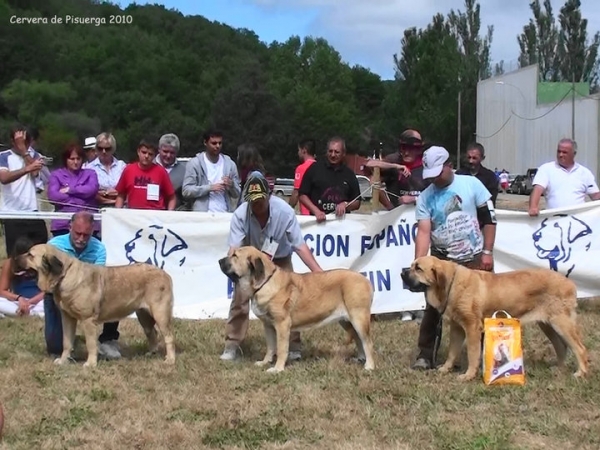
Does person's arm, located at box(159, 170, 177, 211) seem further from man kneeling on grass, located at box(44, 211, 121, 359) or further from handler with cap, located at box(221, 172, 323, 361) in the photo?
handler with cap, located at box(221, 172, 323, 361)

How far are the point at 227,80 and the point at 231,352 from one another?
7559 centimetres

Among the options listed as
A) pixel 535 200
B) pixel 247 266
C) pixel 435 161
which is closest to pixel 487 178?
pixel 535 200

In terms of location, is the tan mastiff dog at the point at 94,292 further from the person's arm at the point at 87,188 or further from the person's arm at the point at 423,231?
the person's arm at the point at 423,231

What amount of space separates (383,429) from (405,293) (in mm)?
3978

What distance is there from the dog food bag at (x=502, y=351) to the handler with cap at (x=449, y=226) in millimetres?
571

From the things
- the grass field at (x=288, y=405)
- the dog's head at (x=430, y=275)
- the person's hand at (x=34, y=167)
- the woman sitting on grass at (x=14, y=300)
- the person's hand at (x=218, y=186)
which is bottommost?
the grass field at (x=288, y=405)

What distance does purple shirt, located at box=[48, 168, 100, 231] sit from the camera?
8594 millimetres

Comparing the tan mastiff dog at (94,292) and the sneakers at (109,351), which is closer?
the tan mastiff dog at (94,292)

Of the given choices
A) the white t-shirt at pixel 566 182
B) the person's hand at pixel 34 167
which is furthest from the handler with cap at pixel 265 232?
the white t-shirt at pixel 566 182

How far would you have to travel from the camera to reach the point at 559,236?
9352 mm

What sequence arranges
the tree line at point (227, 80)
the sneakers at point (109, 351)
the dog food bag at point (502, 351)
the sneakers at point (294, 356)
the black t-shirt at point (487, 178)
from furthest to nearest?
1. the tree line at point (227, 80)
2. the black t-shirt at point (487, 178)
3. the sneakers at point (109, 351)
4. the sneakers at point (294, 356)
5. the dog food bag at point (502, 351)

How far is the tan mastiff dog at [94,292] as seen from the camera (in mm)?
6520

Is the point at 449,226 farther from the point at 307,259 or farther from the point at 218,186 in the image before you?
the point at 218,186

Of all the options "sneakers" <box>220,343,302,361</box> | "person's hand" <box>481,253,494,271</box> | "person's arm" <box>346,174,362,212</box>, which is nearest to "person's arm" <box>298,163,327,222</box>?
"person's arm" <box>346,174,362,212</box>
